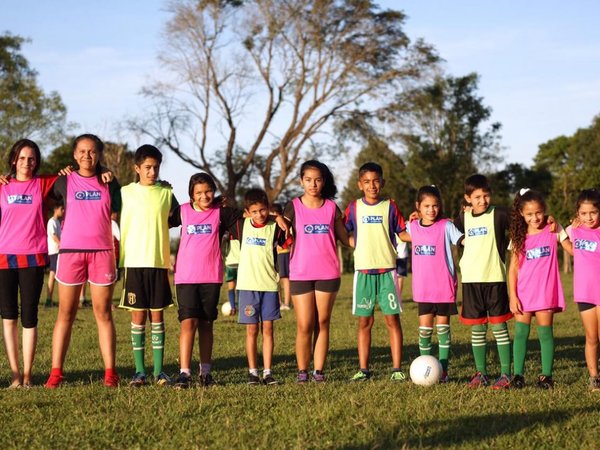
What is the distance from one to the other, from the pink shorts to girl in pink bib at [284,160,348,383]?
1.77 metres

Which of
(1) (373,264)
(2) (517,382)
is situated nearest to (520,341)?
(2) (517,382)

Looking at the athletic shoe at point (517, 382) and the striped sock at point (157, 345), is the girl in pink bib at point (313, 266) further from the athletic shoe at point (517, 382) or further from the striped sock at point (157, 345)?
the athletic shoe at point (517, 382)

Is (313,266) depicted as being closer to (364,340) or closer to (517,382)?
(364,340)

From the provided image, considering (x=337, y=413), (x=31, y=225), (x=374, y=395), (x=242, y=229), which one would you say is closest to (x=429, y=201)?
(x=242, y=229)

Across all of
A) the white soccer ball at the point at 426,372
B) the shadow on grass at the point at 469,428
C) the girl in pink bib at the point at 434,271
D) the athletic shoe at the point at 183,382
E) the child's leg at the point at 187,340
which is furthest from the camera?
the girl in pink bib at the point at 434,271

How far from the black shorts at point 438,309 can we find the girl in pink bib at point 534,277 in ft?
2.53

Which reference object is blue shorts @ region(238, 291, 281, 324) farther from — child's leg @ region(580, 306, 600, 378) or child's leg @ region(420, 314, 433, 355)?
child's leg @ region(580, 306, 600, 378)

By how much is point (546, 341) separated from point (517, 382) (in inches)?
19.8

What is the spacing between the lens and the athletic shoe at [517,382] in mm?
7695

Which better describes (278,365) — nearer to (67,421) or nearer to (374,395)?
(374,395)

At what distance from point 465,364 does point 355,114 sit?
28128 millimetres

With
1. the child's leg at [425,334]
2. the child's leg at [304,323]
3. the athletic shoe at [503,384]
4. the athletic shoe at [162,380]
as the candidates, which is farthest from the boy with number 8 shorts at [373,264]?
the athletic shoe at [162,380]

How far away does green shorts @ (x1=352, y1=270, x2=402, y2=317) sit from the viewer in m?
8.70

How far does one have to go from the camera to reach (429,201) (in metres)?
8.72
